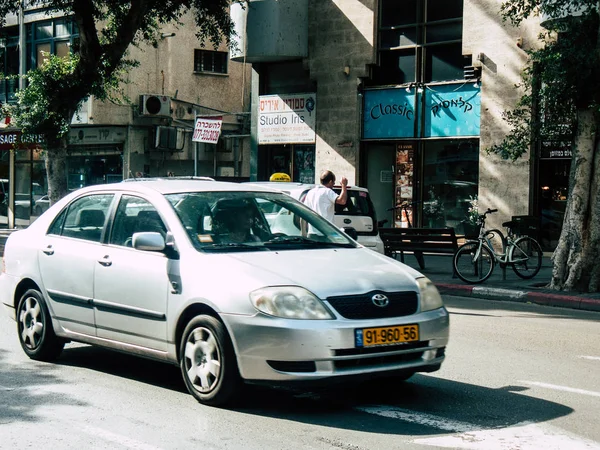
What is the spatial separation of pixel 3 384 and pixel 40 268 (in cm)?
123

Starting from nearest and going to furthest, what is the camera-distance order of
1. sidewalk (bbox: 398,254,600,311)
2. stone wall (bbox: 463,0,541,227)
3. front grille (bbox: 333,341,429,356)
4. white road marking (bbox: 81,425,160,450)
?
1. white road marking (bbox: 81,425,160,450)
2. front grille (bbox: 333,341,429,356)
3. sidewalk (bbox: 398,254,600,311)
4. stone wall (bbox: 463,0,541,227)

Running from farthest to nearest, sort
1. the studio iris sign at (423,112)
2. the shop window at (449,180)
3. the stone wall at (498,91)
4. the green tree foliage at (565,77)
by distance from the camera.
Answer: the shop window at (449,180) < the studio iris sign at (423,112) < the stone wall at (498,91) < the green tree foliage at (565,77)

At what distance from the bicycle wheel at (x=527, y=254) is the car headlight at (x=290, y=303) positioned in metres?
10.5

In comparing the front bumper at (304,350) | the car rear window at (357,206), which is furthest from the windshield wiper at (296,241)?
the car rear window at (357,206)

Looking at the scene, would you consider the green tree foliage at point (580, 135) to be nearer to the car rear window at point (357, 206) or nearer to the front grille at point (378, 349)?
the car rear window at point (357, 206)

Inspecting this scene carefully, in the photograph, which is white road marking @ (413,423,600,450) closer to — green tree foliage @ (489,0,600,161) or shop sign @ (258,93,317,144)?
green tree foliage @ (489,0,600,161)

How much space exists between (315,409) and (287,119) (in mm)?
19900

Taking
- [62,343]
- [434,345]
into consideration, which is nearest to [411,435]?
[434,345]

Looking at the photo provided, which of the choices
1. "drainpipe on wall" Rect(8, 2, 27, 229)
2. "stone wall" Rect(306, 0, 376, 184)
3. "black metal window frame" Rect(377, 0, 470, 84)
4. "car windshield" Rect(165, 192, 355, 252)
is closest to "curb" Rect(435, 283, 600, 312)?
"car windshield" Rect(165, 192, 355, 252)

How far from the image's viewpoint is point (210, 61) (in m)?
35.0

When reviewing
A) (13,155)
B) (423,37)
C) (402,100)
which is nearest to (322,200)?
(402,100)

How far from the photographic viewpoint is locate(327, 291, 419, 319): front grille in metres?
6.08

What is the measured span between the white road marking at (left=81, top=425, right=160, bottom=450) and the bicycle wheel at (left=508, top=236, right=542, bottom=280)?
37.0ft

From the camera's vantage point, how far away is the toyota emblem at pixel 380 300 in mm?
6164
